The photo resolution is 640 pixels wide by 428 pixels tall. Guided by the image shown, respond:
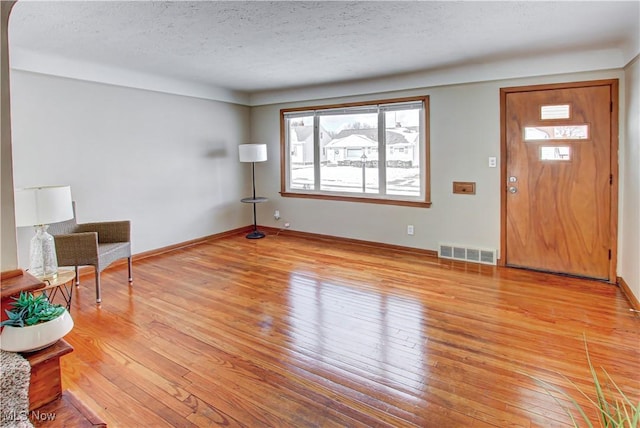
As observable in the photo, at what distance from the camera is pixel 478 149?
4578 millimetres

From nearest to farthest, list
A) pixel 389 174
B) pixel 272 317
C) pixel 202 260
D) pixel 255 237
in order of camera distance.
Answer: pixel 272 317 < pixel 202 260 < pixel 389 174 < pixel 255 237

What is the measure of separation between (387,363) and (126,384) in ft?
5.31

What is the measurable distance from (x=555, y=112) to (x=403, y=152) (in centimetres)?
183

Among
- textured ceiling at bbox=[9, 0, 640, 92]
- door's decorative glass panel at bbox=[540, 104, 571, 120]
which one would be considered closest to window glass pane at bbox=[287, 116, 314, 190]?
textured ceiling at bbox=[9, 0, 640, 92]

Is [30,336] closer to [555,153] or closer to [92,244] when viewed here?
[92,244]

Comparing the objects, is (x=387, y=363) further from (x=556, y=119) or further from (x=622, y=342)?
(x=556, y=119)

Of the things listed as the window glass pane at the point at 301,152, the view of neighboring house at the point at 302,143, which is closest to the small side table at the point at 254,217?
the window glass pane at the point at 301,152

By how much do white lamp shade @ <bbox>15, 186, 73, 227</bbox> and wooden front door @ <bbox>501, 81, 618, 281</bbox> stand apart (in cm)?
448

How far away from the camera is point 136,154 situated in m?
4.93

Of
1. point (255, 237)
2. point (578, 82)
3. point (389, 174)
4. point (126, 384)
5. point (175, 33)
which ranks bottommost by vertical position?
point (126, 384)

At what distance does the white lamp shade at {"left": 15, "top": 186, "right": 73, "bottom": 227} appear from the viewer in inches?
111

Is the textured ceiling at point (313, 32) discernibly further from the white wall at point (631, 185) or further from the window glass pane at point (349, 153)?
the window glass pane at point (349, 153)

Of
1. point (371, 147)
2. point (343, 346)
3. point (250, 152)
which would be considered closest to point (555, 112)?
point (371, 147)

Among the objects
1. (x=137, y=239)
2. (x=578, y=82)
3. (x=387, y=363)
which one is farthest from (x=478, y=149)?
Answer: (x=137, y=239)
